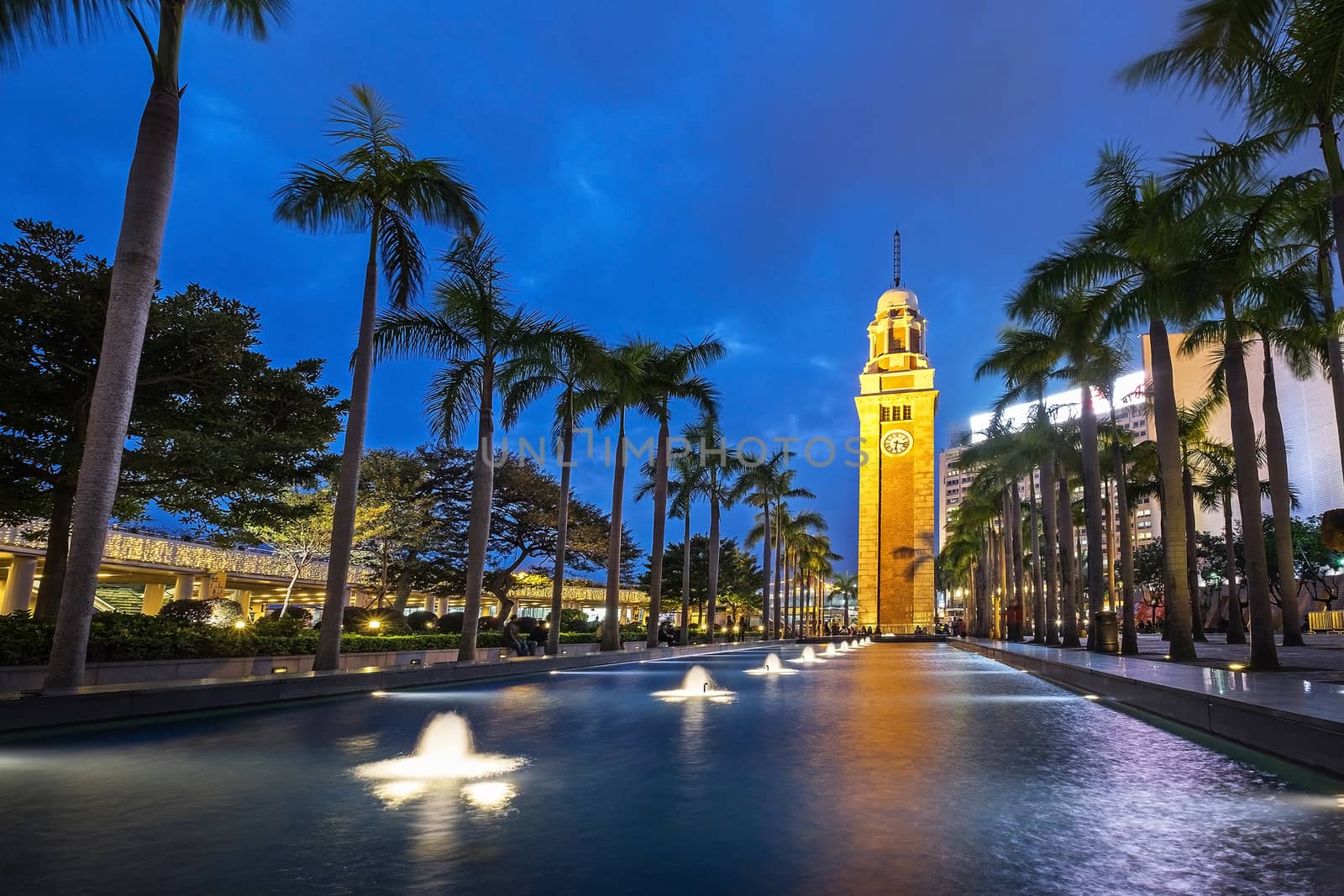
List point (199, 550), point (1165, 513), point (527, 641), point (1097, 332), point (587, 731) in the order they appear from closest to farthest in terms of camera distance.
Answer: point (587, 731), point (1165, 513), point (1097, 332), point (527, 641), point (199, 550)

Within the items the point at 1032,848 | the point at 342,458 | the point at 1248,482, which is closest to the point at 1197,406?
the point at 1248,482

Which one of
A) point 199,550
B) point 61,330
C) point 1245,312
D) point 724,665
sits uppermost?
point 1245,312

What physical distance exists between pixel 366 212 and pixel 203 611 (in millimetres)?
9812

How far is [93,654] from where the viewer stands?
13.5m

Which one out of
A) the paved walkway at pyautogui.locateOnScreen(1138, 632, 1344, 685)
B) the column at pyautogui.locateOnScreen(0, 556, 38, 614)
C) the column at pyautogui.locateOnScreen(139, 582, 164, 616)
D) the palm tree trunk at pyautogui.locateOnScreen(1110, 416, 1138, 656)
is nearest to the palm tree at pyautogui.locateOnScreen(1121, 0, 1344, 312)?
the paved walkway at pyautogui.locateOnScreen(1138, 632, 1344, 685)

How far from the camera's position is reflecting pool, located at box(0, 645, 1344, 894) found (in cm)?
402

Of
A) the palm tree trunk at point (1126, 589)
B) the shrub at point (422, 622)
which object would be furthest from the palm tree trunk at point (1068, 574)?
the shrub at point (422, 622)

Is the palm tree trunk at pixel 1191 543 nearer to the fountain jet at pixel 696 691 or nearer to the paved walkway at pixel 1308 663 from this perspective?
the paved walkway at pixel 1308 663

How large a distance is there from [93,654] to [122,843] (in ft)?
35.0

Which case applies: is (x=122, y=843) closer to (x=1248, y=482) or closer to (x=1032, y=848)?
(x=1032, y=848)

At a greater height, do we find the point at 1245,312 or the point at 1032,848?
the point at 1245,312

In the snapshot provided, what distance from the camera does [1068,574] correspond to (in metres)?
37.4

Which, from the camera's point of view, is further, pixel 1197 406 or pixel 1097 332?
pixel 1197 406

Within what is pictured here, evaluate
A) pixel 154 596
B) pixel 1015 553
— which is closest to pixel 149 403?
pixel 154 596
